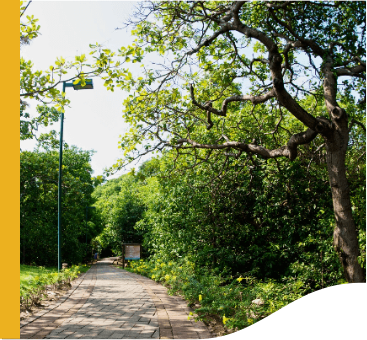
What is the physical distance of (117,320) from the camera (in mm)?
6477

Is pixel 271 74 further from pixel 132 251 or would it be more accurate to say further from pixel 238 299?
pixel 132 251

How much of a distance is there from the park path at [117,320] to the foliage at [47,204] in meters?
3.11

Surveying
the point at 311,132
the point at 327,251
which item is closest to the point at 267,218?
the point at 327,251

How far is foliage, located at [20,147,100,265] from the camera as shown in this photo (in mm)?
13891

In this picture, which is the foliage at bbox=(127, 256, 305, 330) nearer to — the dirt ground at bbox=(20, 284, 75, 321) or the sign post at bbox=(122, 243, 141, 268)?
the dirt ground at bbox=(20, 284, 75, 321)

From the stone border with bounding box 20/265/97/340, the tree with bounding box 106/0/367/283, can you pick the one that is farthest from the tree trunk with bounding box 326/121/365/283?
the stone border with bounding box 20/265/97/340

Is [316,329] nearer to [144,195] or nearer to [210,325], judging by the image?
[210,325]

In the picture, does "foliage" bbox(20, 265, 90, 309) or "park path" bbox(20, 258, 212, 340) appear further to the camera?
"foliage" bbox(20, 265, 90, 309)

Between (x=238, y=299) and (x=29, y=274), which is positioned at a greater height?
(x=238, y=299)

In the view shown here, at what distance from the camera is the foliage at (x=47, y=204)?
13.9m

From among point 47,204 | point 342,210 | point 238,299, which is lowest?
point 238,299

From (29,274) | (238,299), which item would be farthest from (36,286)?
(238,299)

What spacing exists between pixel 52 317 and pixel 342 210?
18.4 feet

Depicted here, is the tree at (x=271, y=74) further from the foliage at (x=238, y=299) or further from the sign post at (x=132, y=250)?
the sign post at (x=132, y=250)
